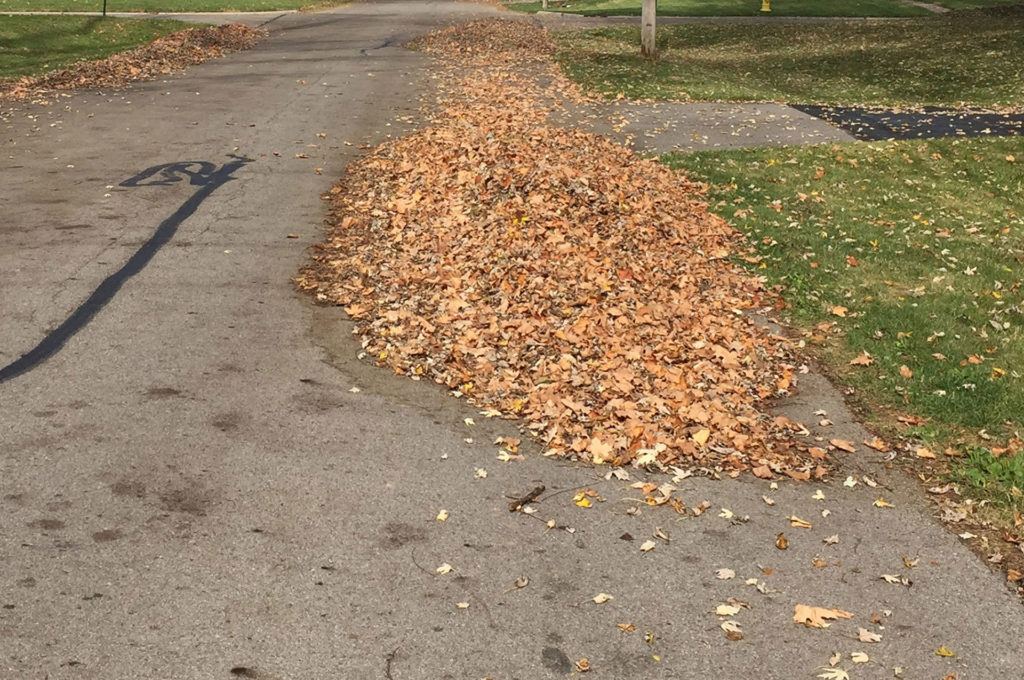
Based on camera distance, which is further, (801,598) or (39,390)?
(39,390)

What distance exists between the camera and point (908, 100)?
22094 mm

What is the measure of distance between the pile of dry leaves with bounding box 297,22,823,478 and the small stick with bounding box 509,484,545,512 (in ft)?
2.00

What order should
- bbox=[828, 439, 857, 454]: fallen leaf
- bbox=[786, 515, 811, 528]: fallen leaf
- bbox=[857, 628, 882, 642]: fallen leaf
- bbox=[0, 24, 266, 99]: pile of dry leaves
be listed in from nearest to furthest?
bbox=[857, 628, 882, 642]: fallen leaf → bbox=[786, 515, 811, 528]: fallen leaf → bbox=[828, 439, 857, 454]: fallen leaf → bbox=[0, 24, 266, 99]: pile of dry leaves

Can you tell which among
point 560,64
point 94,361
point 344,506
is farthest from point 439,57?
point 344,506

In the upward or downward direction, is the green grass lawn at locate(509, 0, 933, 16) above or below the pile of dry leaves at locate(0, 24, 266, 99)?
above

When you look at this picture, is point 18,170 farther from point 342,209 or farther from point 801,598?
point 801,598

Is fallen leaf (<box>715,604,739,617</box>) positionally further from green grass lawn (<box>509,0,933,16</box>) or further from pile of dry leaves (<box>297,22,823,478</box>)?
green grass lawn (<box>509,0,933,16</box>)

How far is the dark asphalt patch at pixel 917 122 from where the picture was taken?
58.4ft

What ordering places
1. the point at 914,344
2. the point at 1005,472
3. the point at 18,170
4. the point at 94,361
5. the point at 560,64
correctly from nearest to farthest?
the point at 1005,472, the point at 94,361, the point at 914,344, the point at 18,170, the point at 560,64

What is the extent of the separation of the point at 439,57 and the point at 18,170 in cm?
1539

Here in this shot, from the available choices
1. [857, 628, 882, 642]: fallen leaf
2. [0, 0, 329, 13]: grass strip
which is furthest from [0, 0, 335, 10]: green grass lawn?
[857, 628, 882, 642]: fallen leaf

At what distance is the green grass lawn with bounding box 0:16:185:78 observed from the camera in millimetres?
24422

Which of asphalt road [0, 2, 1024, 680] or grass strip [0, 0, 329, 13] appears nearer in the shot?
asphalt road [0, 2, 1024, 680]

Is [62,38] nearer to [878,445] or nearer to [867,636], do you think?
[878,445]
